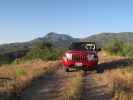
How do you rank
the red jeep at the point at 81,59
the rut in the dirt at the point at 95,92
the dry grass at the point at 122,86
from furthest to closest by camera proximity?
1. the red jeep at the point at 81,59
2. the rut in the dirt at the point at 95,92
3. the dry grass at the point at 122,86

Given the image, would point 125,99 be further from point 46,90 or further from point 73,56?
point 73,56

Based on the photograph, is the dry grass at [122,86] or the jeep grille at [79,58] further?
the jeep grille at [79,58]

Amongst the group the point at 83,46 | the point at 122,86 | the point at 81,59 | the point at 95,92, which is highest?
the point at 83,46

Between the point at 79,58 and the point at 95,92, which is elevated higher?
the point at 79,58

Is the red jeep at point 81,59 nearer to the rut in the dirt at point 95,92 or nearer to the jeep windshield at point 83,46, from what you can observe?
the jeep windshield at point 83,46

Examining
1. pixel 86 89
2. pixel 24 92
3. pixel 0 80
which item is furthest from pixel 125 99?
pixel 0 80

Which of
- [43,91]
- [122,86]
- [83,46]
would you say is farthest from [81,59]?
[43,91]

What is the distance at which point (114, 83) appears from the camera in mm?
14641

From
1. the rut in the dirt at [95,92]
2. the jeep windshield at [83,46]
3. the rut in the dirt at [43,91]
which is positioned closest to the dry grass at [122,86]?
the rut in the dirt at [95,92]

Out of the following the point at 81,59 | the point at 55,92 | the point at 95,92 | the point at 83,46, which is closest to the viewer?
the point at 55,92

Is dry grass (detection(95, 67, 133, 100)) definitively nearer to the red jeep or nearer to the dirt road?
the dirt road

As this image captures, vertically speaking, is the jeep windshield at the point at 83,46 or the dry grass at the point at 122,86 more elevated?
the jeep windshield at the point at 83,46

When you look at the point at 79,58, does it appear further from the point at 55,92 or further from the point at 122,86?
the point at 55,92

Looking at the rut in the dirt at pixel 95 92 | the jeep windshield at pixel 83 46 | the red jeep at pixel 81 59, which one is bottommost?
the rut in the dirt at pixel 95 92
